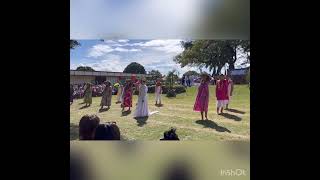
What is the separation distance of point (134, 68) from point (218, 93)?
807 millimetres

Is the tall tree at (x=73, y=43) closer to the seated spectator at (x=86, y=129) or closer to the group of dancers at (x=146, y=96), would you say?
the group of dancers at (x=146, y=96)

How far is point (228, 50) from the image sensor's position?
323 cm

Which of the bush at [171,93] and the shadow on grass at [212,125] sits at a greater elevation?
the bush at [171,93]

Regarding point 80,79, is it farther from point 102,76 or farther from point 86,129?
point 86,129

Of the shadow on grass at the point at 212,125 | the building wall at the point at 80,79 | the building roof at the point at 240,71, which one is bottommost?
the shadow on grass at the point at 212,125

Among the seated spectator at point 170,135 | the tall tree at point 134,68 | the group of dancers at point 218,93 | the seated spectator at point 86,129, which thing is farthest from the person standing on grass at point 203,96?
the seated spectator at point 86,129

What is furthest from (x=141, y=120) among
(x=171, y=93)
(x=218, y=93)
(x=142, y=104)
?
(x=218, y=93)

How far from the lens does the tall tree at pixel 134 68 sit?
3.26 m

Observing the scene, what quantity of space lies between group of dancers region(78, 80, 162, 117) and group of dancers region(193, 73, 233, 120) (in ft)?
1.22

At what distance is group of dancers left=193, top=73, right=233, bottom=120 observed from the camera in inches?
129

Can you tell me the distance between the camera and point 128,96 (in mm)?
3371
